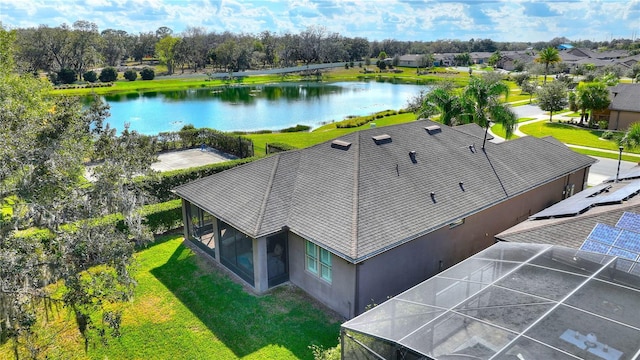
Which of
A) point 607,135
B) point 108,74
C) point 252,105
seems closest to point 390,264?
point 607,135

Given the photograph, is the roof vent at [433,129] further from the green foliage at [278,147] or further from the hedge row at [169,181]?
the hedge row at [169,181]

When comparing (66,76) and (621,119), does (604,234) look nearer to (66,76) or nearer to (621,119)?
(621,119)

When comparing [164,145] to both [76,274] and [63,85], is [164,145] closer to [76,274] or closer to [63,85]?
[76,274]

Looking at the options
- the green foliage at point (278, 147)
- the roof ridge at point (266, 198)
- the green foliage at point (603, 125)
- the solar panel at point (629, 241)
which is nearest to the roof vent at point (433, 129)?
the roof ridge at point (266, 198)

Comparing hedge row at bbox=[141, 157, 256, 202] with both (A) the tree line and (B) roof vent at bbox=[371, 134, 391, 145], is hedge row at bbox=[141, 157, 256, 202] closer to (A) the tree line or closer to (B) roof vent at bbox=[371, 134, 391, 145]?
(B) roof vent at bbox=[371, 134, 391, 145]

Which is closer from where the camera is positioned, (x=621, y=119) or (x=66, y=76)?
(x=621, y=119)
